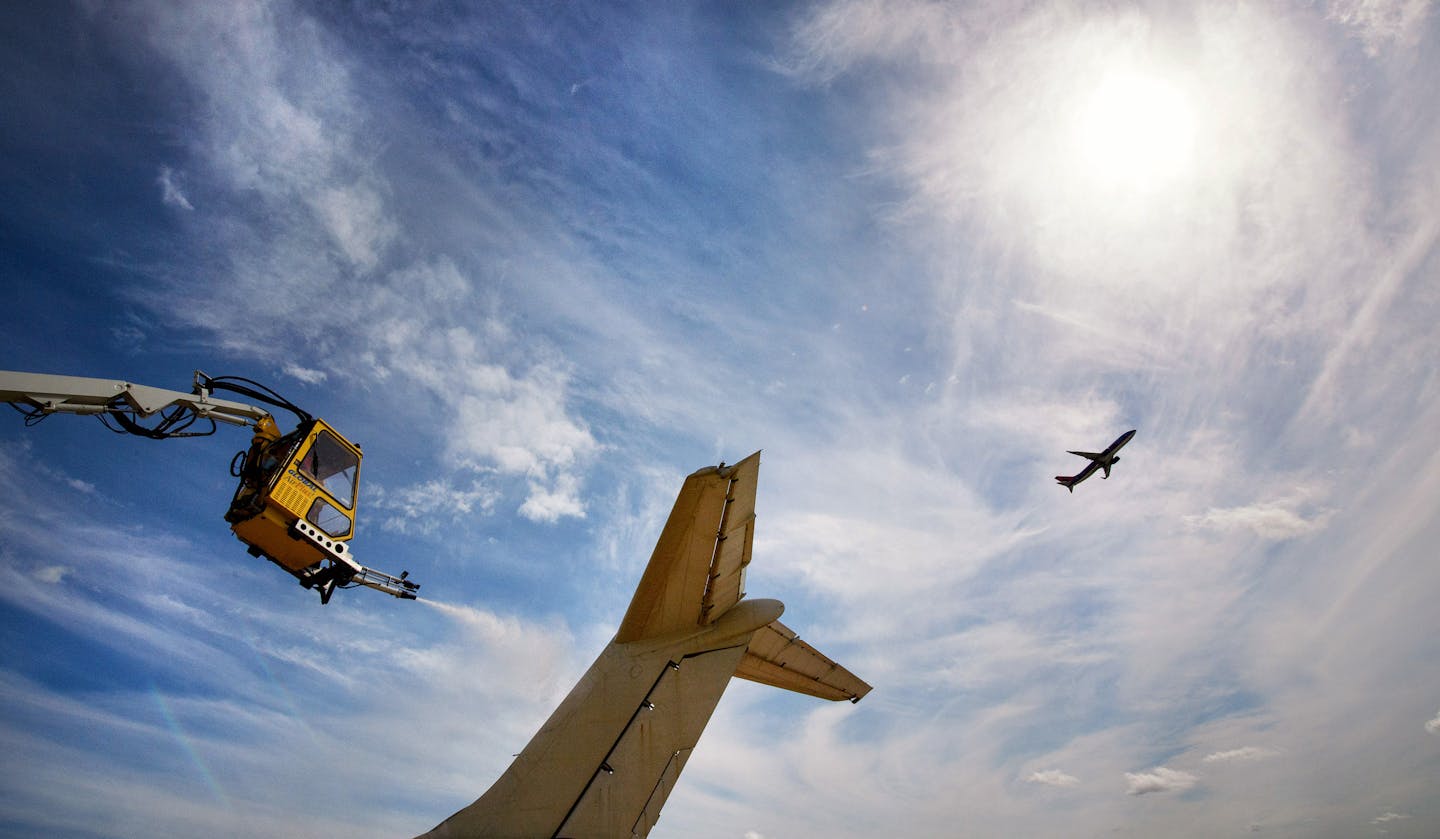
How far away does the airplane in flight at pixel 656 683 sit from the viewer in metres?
6.17

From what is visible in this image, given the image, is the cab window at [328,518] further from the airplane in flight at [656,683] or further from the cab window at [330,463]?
the airplane in flight at [656,683]

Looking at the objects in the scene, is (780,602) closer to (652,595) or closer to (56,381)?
(652,595)

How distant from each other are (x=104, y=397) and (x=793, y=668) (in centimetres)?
1110

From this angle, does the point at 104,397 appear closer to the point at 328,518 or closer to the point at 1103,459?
the point at 328,518

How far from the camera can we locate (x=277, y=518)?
30.3ft

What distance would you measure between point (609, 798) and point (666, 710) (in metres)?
0.97

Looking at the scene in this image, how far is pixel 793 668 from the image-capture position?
25.6 ft

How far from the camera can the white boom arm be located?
9109mm

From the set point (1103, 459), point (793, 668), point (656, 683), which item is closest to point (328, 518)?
point (656, 683)

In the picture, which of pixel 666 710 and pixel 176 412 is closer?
pixel 666 710

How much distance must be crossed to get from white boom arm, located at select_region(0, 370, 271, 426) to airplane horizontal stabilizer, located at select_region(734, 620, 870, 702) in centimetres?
936

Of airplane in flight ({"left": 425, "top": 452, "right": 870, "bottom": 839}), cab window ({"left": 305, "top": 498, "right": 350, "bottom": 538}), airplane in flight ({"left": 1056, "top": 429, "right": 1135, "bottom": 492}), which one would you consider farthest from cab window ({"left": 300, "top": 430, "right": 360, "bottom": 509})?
airplane in flight ({"left": 1056, "top": 429, "right": 1135, "bottom": 492})

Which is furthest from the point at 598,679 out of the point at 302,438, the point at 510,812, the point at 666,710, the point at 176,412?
the point at 176,412

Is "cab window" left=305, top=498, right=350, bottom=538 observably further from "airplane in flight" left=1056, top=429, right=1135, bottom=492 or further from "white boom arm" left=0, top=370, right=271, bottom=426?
"airplane in flight" left=1056, top=429, right=1135, bottom=492
